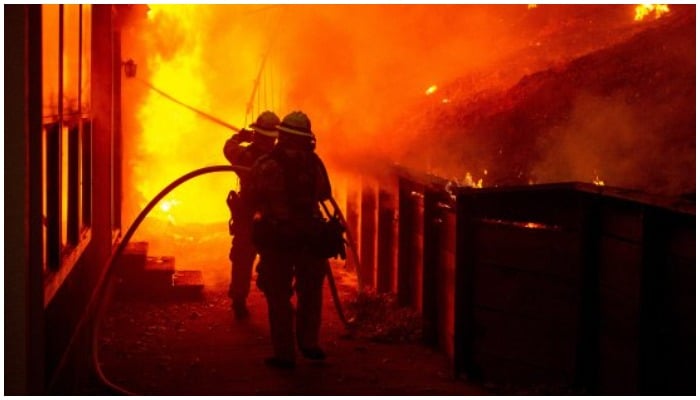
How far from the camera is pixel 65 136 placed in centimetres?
653

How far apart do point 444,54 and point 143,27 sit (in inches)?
346

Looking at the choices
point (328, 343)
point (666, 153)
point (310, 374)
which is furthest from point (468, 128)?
point (310, 374)

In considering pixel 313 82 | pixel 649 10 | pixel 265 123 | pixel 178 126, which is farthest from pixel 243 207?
pixel 649 10

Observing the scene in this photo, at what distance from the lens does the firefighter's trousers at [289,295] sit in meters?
6.58

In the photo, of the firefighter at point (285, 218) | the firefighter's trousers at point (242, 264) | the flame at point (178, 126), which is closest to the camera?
the firefighter at point (285, 218)

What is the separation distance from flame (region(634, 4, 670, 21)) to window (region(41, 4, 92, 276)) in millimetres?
13846

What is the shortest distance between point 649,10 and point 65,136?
16.0 metres

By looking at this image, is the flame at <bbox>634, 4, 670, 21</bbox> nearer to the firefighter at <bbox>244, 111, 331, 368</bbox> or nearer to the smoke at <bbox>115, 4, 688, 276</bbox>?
the smoke at <bbox>115, 4, 688, 276</bbox>

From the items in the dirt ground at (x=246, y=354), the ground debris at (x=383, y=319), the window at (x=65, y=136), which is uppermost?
the window at (x=65, y=136)

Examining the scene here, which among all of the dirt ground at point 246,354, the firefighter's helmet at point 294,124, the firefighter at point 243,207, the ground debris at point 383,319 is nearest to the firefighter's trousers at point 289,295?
the dirt ground at point 246,354

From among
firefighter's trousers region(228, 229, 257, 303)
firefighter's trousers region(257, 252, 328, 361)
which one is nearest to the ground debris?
firefighter's trousers region(257, 252, 328, 361)

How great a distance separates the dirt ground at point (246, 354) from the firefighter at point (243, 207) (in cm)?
29

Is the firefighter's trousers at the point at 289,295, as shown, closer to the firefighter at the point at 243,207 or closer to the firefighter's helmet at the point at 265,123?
the firefighter at the point at 243,207

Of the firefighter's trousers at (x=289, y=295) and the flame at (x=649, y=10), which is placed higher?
the flame at (x=649, y=10)
